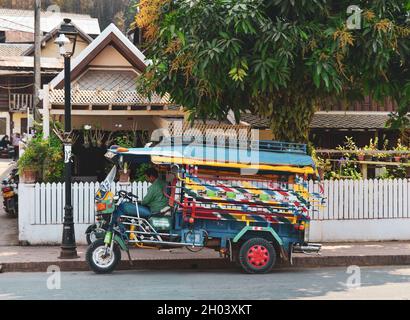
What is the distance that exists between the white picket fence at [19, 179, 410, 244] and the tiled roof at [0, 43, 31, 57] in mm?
34977

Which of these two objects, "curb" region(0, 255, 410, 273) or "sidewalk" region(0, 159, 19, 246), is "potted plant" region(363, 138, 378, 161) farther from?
"sidewalk" region(0, 159, 19, 246)

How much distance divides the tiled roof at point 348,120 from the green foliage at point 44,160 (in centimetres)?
933

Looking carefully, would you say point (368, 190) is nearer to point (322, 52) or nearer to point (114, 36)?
point (322, 52)

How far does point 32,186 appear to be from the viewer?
15219 mm

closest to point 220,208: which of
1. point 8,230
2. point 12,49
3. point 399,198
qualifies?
point 399,198

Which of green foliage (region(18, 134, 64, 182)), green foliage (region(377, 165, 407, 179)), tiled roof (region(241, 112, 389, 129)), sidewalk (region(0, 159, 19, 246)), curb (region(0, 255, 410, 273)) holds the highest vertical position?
tiled roof (region(241, 112, 389, 129))

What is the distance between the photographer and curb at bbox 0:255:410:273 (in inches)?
512

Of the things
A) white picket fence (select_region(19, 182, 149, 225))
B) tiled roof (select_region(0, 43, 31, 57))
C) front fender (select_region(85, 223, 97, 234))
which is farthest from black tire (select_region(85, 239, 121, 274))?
tiled roof (select_region(0, 43, 31, 57))

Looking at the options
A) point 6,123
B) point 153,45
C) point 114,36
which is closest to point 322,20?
point 153,45

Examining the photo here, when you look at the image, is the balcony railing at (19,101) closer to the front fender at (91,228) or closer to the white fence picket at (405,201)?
the front fender at (91,228)

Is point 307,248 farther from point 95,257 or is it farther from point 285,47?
point 95,257

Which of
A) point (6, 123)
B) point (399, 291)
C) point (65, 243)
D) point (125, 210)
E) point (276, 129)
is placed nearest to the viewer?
point (399, 291)

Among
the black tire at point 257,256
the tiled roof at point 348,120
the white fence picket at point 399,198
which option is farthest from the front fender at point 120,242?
the tiled roof at point 348,120

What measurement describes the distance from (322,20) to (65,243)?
639 cm
